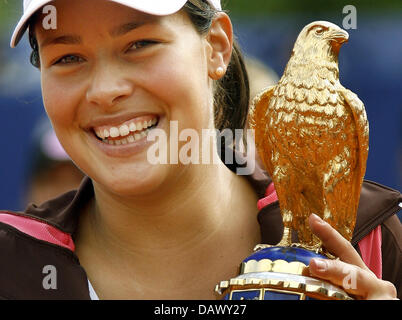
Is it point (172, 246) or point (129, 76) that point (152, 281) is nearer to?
point (172, 246)

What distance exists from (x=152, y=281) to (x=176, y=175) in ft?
1.09

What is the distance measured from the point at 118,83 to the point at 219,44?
44 cm

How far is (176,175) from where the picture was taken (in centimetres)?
224

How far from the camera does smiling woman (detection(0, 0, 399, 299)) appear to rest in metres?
2.03

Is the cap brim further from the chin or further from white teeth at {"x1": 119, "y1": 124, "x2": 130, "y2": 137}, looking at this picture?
the chin

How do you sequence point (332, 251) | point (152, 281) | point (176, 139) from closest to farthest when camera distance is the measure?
point (332, 251) < point (176, 139) < point (152, 281)

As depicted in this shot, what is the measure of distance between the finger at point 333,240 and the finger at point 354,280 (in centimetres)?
6

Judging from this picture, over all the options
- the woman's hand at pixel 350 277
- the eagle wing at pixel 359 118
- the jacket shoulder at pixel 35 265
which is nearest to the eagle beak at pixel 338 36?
the eagle wing at pixel 359 118

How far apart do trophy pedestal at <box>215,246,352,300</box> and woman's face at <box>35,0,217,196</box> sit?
413mm

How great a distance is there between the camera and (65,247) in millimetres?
2287

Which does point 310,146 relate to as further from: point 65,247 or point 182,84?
point 65,247

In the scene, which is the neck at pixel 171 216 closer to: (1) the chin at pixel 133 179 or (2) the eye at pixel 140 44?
(1) the chin at pixel 133 179
